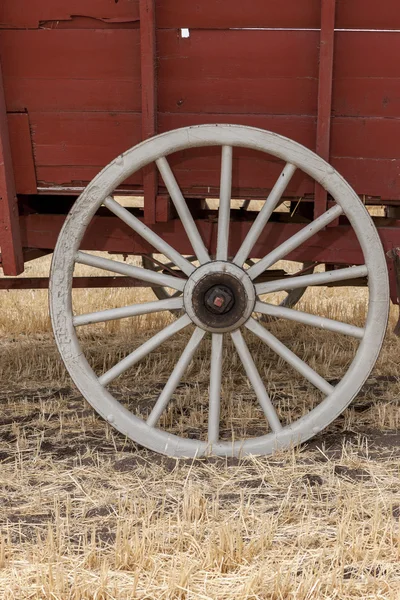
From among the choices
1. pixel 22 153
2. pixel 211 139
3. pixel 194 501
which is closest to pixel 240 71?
pixel 211 139

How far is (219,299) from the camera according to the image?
3.06m

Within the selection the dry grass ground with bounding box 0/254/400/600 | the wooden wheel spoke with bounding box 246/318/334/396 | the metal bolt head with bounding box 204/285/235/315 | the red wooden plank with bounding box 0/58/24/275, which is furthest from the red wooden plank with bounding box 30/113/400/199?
the dry grass ground with bounding box 0/254/400/600

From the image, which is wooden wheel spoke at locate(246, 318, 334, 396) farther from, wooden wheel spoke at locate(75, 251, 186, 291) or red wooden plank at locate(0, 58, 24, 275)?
red wooden plank at locate(0, 58, 24, 275)

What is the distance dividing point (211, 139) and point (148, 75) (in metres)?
0.37

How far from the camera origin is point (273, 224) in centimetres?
340

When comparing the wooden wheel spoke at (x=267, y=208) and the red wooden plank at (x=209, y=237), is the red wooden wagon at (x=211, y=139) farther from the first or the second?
the red wooden plank at (x=209, y=237)

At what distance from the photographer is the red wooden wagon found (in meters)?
3.06

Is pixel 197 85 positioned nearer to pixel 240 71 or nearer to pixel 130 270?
pixel 240 71

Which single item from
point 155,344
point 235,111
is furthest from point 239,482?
point 235,111

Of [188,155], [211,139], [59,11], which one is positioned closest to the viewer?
[211,139]

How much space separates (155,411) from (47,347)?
1.95 m

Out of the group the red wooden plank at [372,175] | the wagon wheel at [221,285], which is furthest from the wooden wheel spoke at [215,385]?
the red wooden plank at [372,175]

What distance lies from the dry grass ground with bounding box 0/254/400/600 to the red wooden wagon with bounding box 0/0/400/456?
214 millimetres

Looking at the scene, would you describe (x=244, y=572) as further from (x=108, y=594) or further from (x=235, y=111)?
(x=235, y=111)
